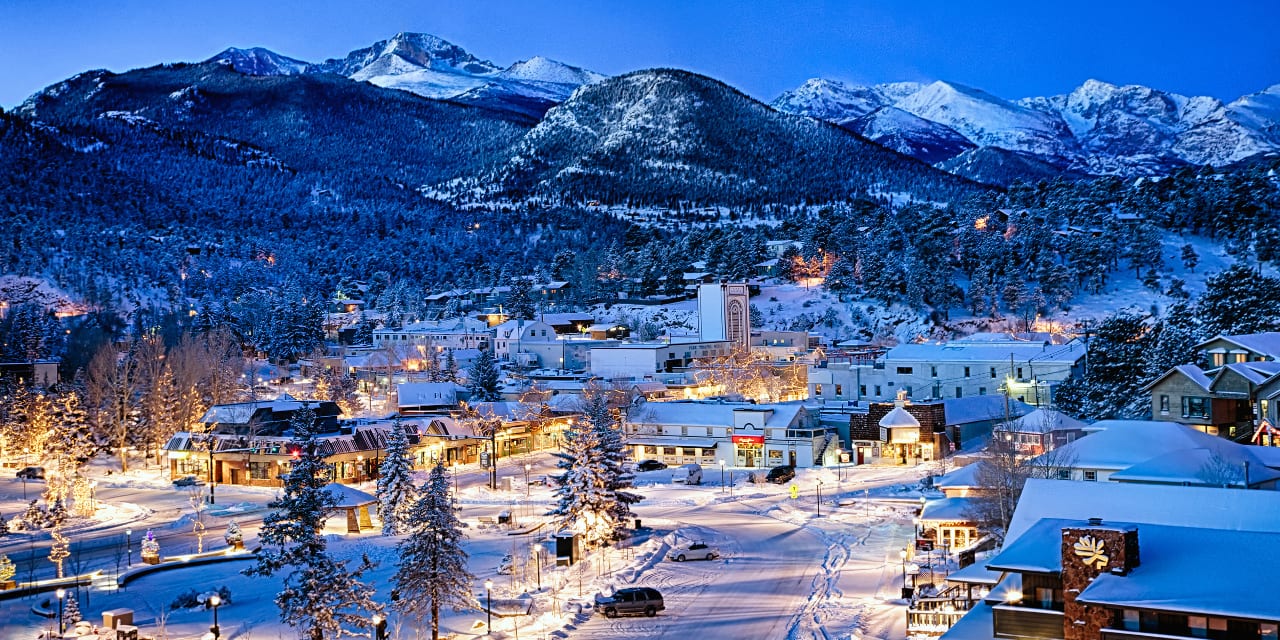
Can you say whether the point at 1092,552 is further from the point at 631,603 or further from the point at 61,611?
the point at 61,611

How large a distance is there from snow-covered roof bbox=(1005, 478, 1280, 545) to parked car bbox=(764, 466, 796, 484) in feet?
82.7

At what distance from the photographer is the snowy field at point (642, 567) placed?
2450 cm

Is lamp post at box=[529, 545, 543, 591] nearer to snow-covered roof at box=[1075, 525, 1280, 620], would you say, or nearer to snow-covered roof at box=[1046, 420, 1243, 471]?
snow-covered roof at box=[1046, 420, 1243, 471]

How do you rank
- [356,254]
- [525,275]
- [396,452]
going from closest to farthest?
[396,452] → [525,275] → [356,254]

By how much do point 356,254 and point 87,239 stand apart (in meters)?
36.3

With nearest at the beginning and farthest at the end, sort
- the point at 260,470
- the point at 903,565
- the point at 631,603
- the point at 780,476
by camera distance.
Answer: 1. the point at 631,603
2. the point at 903,565
3. the point at 780,476
4. the point at 260,470

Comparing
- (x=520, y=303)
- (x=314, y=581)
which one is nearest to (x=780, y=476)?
(x=314, y=581)

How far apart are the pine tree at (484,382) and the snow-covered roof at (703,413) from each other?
1227cm

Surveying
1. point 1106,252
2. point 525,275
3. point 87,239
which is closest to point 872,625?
point 1106,252

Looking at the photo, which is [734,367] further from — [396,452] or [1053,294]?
[396,452]

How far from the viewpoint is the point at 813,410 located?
5281 centimetres

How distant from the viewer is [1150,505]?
65.6 feet

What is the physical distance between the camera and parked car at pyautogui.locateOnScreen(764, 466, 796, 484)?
45625 mm

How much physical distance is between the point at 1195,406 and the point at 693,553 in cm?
2097
